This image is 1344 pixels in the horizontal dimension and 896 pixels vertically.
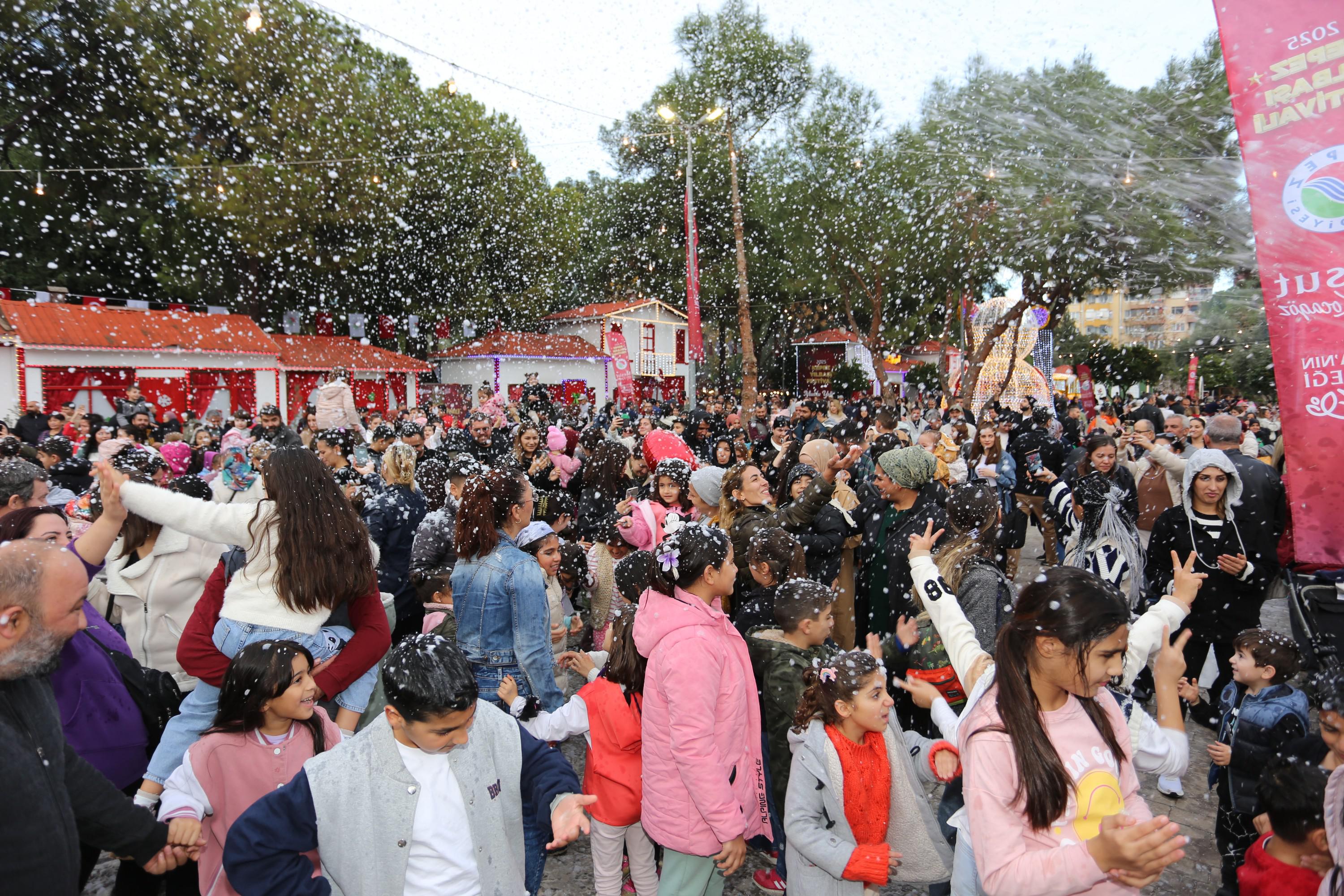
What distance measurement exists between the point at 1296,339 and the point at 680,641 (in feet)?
9.20

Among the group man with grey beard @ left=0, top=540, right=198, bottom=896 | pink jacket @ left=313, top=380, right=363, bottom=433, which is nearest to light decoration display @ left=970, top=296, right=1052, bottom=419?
pink jacket @ left=313, top=380, right=363, bottom=433

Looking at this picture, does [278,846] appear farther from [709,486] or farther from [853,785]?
[709,486]

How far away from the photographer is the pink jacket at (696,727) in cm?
242

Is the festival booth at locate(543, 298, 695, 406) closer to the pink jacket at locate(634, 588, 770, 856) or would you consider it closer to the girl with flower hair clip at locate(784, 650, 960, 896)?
the pink jacket at locate(634, 588, 770, 856)

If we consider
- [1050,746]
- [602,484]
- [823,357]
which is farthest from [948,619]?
[823,357]

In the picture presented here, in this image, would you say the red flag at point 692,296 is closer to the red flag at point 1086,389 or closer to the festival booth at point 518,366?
the red flag at point 1086,389

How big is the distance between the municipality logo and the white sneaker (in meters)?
2.81

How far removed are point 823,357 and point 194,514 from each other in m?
38.9

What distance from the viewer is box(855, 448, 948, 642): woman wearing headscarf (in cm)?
364

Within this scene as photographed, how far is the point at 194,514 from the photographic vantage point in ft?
8.73

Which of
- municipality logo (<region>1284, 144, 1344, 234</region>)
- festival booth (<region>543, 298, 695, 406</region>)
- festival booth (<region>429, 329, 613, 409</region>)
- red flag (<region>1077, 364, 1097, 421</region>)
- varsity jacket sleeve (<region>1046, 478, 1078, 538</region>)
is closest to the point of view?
municipality logo (<region>1284, 144, 1344, 234</region>)

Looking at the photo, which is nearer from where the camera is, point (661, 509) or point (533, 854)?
point (533, 854)

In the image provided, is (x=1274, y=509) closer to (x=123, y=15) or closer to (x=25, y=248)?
(x=123, y=15)

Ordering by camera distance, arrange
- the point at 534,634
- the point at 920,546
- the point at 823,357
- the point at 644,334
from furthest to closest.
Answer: the point at 823,357, the point at 644,334, the point at 534,634, the point at 920,546
